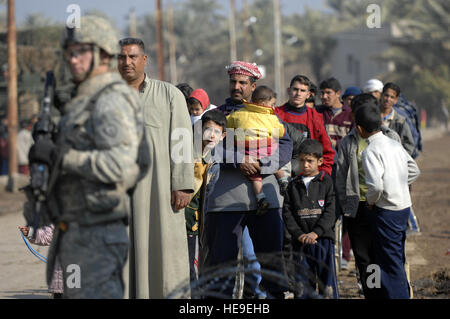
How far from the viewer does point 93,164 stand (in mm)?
3779

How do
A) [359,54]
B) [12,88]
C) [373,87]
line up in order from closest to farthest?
[373,87] → [12,88] → [359,54]

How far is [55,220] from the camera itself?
397 cm

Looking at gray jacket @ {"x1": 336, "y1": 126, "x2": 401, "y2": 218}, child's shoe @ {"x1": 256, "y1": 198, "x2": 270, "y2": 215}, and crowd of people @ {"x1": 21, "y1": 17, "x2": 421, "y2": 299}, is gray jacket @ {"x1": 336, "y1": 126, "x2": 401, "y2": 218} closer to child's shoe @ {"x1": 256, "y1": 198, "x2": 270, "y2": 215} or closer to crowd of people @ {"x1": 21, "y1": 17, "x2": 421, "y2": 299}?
crowd of people @ {"x1": 21, "y1": 17, "x2": 421, "y2": 299}

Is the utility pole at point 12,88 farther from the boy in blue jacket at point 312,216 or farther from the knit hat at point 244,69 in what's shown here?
the boy in blue jacket at point 312,216

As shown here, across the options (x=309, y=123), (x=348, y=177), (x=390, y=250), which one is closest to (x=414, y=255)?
(x=309, y=123)

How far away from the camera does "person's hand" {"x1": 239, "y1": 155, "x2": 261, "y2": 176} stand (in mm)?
6074

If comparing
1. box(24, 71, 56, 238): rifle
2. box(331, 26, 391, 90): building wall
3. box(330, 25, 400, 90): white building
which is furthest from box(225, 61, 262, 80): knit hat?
box(331, 26, 391, 90): building wall

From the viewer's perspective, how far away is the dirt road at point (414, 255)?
7.53 metres

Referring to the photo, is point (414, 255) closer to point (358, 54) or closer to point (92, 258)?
point (92, 258)

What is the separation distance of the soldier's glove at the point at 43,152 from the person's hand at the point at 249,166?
243 cm

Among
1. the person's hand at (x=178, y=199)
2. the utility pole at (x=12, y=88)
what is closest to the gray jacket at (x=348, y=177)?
the person's hand at (x=178, y=199)

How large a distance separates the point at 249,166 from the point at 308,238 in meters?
0.77

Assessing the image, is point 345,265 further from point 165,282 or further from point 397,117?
point 165,282

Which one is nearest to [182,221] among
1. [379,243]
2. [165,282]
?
[165,282]
